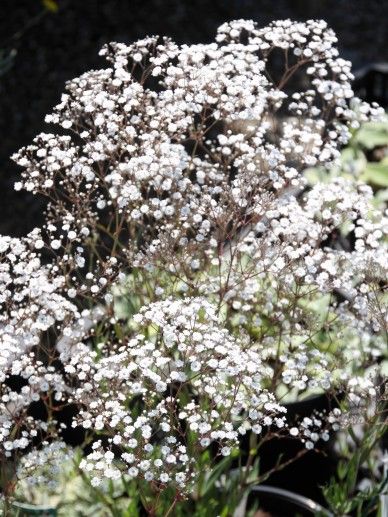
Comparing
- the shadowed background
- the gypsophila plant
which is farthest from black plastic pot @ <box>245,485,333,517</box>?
the shadowed background

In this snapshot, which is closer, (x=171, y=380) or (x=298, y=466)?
(x=171, y=380)

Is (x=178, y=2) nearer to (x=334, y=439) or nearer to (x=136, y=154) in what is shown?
(x=334, y=439)

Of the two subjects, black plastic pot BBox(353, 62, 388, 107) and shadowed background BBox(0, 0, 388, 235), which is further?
shadowed background BBox(0, 0, 388, 235)

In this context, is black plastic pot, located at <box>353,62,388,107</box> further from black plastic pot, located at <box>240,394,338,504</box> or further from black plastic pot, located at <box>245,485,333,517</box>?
black plastic pot, located at <box>245,485,333,517</box>

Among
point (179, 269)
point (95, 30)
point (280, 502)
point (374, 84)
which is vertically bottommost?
point (280, 502)

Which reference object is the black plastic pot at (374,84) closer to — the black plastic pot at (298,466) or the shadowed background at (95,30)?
the shadowed background at (95,30)

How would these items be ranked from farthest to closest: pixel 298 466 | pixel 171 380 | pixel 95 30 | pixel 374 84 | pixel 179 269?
1. pixel 95 30
2. pixel 374 84
3. pixel 298 466
4. pixel 179 269
5. pixel 171 380

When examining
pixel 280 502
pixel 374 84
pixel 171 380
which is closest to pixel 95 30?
pixel 374 84

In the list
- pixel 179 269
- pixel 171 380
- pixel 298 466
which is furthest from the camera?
pixel 298 466

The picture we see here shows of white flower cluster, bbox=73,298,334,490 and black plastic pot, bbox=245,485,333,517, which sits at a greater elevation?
white flower cluster, bbox=73,298,334,490

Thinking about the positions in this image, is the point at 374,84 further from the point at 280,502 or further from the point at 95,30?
the point at 95,30
